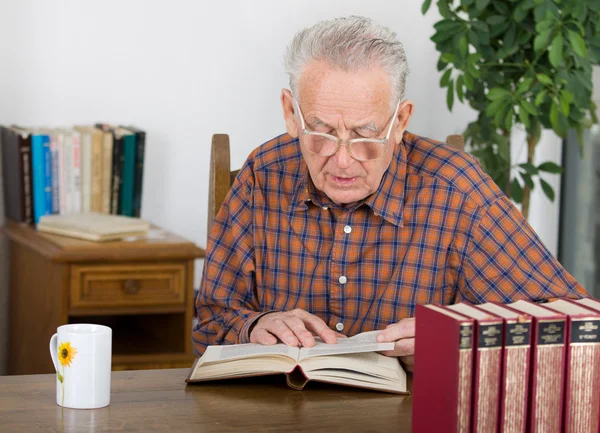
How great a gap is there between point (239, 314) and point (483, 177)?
55 centimetres

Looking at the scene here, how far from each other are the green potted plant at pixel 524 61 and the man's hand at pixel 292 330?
1261 mm

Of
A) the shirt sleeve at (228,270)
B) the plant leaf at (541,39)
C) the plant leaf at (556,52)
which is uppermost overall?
the plant leaf at (541,39)

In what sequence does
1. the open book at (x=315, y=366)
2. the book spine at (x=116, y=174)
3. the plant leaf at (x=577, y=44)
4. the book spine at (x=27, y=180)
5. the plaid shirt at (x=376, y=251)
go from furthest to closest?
the book spine at (x=116, y=174) → the book spine at (x=27, y=180) → the plant leaf at (x=577, y=44) → the plaid shirt at (x=376, y=251) → the open book at (x=315, y=366)

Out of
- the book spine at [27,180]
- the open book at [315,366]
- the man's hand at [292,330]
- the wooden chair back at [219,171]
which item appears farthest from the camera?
the book spine at [27,180]

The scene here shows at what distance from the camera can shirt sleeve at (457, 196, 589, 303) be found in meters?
1.73

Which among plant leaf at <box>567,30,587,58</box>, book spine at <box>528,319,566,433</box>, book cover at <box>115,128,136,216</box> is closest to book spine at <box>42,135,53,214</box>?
book cover at <box>115,128,136,216</box>

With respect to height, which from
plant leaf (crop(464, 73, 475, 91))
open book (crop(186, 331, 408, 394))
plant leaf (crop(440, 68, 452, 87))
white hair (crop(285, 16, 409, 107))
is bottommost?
open book (crop(186, 331, 408, 394))

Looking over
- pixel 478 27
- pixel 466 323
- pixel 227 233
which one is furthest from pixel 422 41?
pixel 466 323

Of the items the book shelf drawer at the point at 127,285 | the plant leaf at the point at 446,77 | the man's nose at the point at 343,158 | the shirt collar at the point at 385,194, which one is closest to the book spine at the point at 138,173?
the book shelf drawer at the point at 127,285

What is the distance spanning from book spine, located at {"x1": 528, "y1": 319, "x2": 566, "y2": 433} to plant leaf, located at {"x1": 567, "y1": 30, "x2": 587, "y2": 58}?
4.99 feet

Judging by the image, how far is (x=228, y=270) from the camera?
190cm

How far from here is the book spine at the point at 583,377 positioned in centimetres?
116

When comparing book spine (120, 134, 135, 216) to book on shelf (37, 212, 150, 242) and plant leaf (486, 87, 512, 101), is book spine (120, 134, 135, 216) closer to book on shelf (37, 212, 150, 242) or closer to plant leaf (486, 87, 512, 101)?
book on shelf (37, 212, 150, 242)

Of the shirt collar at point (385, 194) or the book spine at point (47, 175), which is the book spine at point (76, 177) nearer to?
the book spine at point (47, 175)
